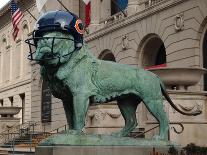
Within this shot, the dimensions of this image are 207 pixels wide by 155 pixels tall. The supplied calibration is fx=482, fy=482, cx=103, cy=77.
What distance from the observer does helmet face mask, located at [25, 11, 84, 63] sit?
8.24 metres

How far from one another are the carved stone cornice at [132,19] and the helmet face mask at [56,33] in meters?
18.7

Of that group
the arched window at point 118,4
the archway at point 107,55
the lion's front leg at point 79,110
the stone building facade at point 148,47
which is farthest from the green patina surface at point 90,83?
the archway at point 107,55

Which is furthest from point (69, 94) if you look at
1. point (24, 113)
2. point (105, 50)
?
point (24, 113)

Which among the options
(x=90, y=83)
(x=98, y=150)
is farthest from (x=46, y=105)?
(x=98, y=150)

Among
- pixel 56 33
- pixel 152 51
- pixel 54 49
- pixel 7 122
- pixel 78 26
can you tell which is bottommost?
pixel 7 122

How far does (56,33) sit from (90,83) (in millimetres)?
1060

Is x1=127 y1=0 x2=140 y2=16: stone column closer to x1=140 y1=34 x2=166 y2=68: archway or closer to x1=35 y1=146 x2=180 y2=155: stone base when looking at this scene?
x1=140 y1=34 x2=166 y2=68: archway

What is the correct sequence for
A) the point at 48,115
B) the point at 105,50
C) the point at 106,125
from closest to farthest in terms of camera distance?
the point at 106,125 < the point at 105,50 < the point at 48,115

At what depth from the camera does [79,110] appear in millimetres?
8195

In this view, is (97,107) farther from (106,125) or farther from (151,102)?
(151,102)

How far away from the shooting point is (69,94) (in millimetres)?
8477

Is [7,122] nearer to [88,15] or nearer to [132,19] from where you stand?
[88,15]

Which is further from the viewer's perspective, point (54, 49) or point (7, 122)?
point (7, 122)

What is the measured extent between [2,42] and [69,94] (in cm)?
5764
